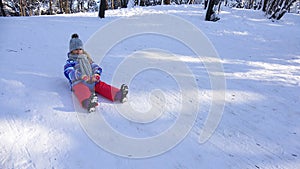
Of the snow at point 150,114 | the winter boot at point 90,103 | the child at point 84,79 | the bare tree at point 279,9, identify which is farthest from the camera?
the bare tree at point 279,9

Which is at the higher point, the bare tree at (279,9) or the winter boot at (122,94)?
the bare tree at (279,9)

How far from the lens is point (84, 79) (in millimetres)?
3334

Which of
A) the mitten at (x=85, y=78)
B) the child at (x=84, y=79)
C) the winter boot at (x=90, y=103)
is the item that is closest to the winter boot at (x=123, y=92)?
the child at (x=84, y=79)

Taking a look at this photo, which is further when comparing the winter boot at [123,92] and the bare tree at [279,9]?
the bare tree at [279,9]

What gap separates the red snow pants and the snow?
0.13 m

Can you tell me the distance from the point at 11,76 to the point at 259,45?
6.62m

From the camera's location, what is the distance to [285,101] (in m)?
3.64

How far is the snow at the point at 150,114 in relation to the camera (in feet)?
7.78

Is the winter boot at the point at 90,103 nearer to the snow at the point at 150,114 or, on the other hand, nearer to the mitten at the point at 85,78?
the snow at the point at 150,114

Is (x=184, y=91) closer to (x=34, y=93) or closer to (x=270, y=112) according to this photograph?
(x=270, y=112)

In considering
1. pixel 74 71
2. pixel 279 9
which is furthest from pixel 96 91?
pixel 279 9

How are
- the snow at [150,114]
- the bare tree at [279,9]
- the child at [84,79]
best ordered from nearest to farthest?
the snow at [150,114], the child at [84,79], the bare tree at [279,9]

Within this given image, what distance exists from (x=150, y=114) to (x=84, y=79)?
1107 mm

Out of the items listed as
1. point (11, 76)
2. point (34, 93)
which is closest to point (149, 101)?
point (34, 93)
